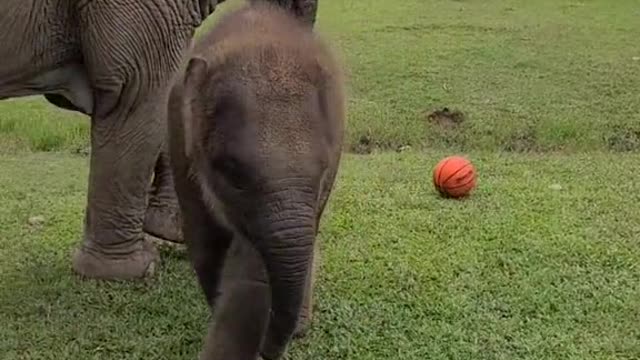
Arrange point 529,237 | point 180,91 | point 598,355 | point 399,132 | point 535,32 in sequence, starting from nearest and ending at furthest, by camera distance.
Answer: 1. point 180,91
2. point 598,355
3. point 529,237
4. point 399,132
5. point 535,32

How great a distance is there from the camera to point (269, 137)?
7.16 ft

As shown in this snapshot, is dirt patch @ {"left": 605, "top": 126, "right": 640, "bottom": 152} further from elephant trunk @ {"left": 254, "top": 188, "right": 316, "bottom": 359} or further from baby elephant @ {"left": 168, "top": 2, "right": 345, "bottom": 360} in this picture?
elephant trunk @ {"left": 254, "top": 188, "right": 316, "bottom": 359}

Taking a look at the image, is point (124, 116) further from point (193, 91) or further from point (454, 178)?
point (454, 178)

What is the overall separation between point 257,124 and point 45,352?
1.34 metres

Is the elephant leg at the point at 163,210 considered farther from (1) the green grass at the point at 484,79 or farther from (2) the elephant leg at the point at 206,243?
(2) the elephant leg at the point at 206,243

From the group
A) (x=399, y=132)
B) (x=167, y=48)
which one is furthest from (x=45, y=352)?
(x=399, y=132)

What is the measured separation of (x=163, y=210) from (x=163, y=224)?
2.5 inches

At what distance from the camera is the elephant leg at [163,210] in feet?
13.3

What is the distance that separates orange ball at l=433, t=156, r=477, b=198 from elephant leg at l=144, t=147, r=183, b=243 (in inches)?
46.0

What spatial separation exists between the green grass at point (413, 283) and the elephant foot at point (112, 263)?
0.13 feet

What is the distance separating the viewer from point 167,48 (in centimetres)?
344

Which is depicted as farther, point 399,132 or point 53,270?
point 399,132

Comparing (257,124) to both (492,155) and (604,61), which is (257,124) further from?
(604,61)

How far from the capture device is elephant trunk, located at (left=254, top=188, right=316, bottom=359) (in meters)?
2.17
